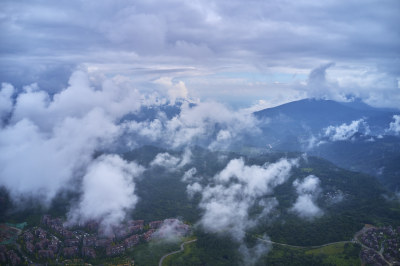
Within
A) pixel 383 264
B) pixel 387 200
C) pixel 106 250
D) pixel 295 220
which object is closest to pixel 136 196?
pixel 106 250

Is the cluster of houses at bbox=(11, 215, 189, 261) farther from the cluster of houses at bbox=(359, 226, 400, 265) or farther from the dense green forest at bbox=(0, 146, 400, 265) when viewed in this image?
the cluster of houses at bbox=(359, 226, 400, 265)

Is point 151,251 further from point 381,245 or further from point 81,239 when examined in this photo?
point 381,245

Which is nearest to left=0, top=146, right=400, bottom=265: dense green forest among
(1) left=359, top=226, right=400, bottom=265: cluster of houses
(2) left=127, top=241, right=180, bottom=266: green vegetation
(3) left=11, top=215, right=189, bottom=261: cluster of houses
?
(2) left=127, top=241, right=180, bottom=266: green vegetation

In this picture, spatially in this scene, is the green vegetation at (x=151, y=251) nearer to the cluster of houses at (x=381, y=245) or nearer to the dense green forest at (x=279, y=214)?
the dense green forest at (x=279, y=214)

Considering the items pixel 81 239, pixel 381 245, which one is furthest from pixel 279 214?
pixel 81 239

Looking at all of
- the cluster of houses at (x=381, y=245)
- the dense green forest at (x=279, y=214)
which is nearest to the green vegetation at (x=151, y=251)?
the dense green forest at (x=279, y=214)

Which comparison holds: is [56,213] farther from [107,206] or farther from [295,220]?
[295,220]
